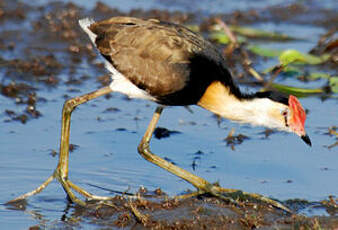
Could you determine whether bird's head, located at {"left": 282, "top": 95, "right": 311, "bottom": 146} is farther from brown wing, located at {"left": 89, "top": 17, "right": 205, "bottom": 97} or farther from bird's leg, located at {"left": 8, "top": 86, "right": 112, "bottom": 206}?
bird's leg, located at {"left": 8, "top": 86, "right": 112, "bottom": 206}

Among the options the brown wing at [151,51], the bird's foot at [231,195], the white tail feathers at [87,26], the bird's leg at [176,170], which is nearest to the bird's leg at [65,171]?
the brown wing at [151,51]

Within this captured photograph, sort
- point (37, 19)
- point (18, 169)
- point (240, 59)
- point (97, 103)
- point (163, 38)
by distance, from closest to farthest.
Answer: point (163, 38)
point (18, 169)
point (97, 103)
point (240, 59)
point (37, 19)

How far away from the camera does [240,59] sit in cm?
976

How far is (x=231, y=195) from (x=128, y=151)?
1.57 metres

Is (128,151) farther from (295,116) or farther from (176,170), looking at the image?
(295,116)

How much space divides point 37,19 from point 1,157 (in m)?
4.31

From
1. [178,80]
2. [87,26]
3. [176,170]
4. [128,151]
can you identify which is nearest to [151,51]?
[178,80]

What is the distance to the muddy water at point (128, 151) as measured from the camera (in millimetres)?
6215

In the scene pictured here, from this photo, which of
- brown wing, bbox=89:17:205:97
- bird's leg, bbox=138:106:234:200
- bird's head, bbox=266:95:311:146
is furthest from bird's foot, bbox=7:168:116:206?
bird's head, bbox=266:95:311:146

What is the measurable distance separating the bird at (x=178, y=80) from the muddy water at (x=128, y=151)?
33 cm

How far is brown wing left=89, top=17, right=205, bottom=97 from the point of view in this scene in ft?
19.1

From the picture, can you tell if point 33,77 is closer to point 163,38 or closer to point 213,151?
point 213,151

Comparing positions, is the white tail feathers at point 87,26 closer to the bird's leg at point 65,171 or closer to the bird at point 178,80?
the bird at point 178,80

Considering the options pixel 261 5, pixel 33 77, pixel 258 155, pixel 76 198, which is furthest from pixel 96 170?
pixel 261 5
